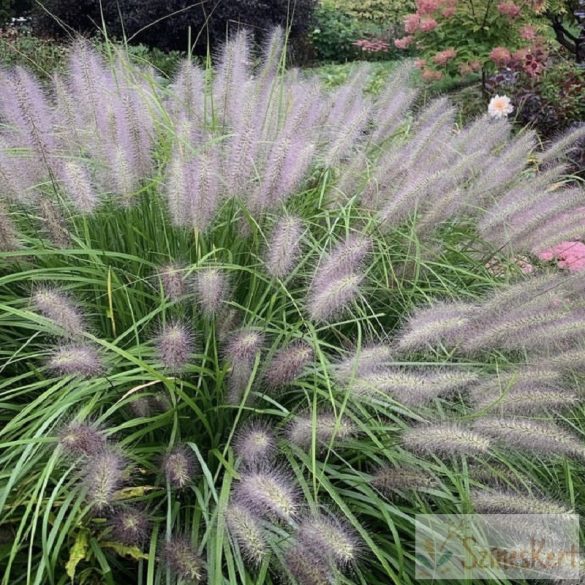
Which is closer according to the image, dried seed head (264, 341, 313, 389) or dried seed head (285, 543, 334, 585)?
dried seed head (285, 543, 334, 585)

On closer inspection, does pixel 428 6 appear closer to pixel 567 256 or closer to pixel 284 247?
pixel 567 256

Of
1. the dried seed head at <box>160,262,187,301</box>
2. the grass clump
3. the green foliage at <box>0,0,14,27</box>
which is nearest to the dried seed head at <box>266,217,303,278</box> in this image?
the grass clump

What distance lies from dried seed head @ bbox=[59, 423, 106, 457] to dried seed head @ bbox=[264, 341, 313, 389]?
438 mm

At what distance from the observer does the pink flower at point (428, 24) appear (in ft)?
26.7

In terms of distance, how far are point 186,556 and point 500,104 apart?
168 inches

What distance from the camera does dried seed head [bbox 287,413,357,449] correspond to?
1672mm

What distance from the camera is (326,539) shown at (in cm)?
147

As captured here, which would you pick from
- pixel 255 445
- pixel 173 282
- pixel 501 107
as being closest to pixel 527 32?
pixel 501 107

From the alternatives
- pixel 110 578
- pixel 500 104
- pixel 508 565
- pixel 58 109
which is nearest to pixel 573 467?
pixel 508 565

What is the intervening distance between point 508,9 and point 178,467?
25.1 ft

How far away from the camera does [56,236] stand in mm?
1987

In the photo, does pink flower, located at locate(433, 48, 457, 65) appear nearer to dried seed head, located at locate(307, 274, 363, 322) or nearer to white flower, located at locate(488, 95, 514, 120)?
white flower, located at locate(488, 95, 514, 120)

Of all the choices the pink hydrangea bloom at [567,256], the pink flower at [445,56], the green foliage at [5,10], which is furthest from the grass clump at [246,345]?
the green foliage at [5,10]

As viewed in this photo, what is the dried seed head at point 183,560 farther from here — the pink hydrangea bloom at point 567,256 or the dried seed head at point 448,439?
the pink hydrangea bloom at point 567,256
